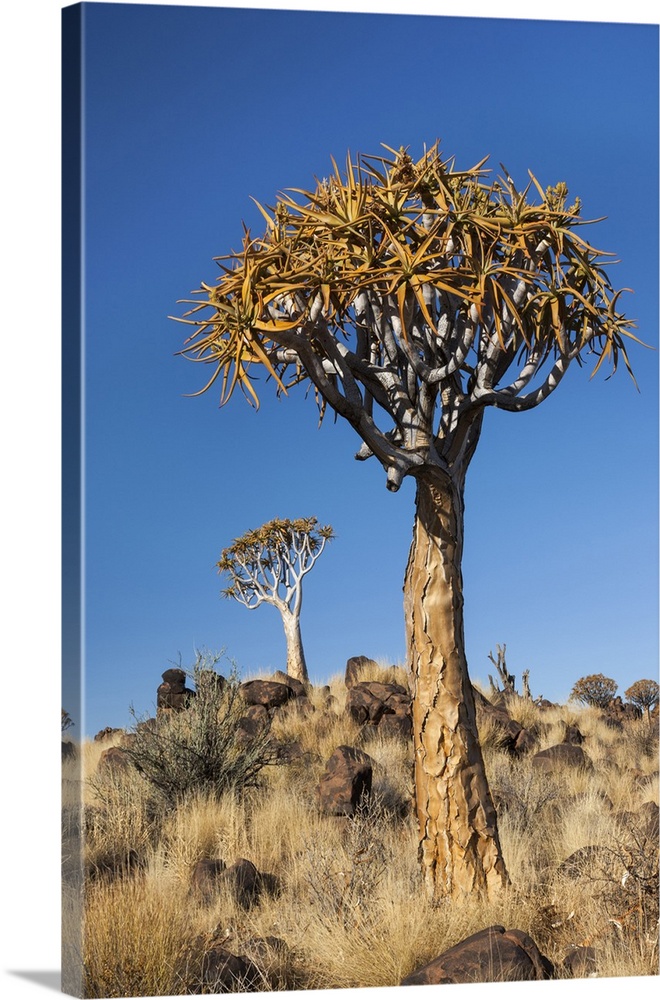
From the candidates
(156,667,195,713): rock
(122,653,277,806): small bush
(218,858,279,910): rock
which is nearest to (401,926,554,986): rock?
(218,858,279,910): rock

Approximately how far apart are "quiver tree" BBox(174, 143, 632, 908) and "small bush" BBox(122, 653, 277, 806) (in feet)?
11.0

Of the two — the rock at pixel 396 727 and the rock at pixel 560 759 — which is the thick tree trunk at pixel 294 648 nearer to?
the rock at pixel 396 727

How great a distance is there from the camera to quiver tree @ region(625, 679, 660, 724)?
Answer: 18422 mm

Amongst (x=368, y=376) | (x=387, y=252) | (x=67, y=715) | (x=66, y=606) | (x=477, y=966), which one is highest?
(x=387, y=252)

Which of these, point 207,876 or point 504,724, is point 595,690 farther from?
point 207,876

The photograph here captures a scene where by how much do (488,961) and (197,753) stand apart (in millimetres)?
4478

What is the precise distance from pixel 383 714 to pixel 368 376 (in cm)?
663

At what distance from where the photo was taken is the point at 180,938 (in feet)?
21.2

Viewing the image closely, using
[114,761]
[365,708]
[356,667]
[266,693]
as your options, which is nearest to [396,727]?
[365,708]

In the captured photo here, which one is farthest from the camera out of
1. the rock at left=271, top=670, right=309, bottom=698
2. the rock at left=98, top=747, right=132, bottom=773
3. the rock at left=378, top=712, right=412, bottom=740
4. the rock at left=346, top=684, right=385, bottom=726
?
the rock at left=271, top=670, right=309, bottom=698

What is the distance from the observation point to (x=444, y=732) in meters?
7.13

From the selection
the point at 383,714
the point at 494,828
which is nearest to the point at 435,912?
the point at 494,828

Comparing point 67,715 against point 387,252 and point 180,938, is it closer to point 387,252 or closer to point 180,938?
point 180,938

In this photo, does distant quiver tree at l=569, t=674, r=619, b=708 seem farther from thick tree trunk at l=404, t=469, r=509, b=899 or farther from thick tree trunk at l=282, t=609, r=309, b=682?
thick tree trunk at l=404, t=469, r=509, b=899
